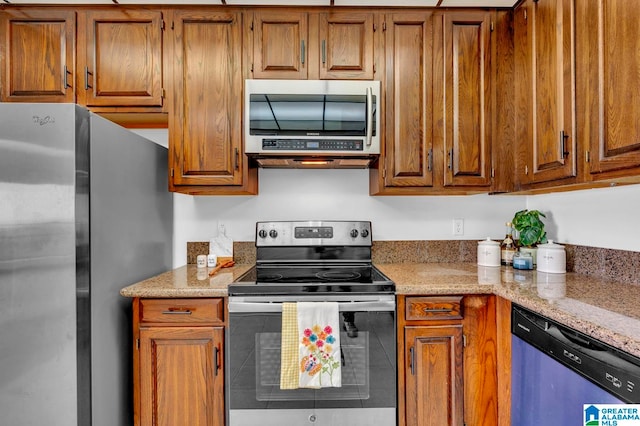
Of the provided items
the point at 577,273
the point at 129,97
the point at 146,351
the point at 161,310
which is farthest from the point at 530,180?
the point at 129,97

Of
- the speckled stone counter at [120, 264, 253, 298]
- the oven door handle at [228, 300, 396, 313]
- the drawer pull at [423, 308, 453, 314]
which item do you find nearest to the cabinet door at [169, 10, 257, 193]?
the speckled stone counter at [120, 264, 253, 298]

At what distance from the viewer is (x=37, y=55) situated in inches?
71.0

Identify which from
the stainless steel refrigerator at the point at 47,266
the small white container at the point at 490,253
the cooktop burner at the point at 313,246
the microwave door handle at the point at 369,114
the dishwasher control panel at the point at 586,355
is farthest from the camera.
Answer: the cooktop burner at the point at 313,246

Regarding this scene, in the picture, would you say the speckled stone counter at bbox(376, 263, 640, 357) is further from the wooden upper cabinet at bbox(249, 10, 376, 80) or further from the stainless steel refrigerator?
the stainless steel refrigerator

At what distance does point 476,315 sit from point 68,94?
2302mm

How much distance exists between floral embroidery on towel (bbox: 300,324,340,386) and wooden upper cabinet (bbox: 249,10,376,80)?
1.30 metres

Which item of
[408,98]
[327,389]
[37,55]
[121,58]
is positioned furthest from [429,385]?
[37,55]

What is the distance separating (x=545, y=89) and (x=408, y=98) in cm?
62

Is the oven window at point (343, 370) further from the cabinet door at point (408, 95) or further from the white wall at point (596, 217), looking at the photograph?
the white wall at point (596, 217)

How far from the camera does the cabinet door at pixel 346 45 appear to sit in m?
1.85

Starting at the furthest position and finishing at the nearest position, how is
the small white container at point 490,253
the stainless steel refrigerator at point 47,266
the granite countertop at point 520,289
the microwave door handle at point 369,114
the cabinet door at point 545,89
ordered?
the small white container at point 490,253 → the microwave door handle at point 369,114 → the cabinet door at point 545,89 → the stainless steel refrigerator at point 47,266 → the granite countertop at point 520,289

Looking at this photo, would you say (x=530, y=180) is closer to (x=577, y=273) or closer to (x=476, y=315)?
(x=577, y=273)

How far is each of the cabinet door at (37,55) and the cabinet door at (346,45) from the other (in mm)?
1322

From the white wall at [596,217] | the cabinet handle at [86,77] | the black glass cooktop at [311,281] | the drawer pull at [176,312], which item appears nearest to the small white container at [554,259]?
the white wall at [596,217]
